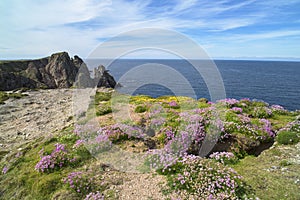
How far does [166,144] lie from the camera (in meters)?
11.6

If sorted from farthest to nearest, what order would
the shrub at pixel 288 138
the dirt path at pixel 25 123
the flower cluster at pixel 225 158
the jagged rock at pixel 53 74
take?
the jagged rock at pixel 53 74 < the dirt path at pixel 25 123 < the shrub at pixel 288 138 < the flower cluster at pixel 225 158

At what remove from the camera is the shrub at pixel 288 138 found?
463 inches

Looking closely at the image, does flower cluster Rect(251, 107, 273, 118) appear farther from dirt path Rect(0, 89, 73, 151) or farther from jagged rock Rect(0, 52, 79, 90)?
jagged rock Rect(0, 52, 79, 90)

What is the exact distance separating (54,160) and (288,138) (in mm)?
12794

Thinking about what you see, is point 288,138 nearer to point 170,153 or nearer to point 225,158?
point 225,158

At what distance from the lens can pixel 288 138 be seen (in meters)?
11.9

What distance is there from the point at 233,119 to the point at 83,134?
31.7 feet

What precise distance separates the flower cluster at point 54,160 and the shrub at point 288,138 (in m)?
11.6

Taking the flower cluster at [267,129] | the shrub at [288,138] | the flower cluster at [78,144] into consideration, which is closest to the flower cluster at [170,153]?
the flower cluster at [78,144]

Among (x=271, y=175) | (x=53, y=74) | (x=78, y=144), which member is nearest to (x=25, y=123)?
(x=78, y=144)

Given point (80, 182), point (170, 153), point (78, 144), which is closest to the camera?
point (80, 182)

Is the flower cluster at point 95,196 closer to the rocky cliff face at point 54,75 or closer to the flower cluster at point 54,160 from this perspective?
the flower cluster at point 54,160

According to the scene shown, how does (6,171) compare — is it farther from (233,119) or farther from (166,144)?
(233,119)

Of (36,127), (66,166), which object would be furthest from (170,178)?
(36,127)
